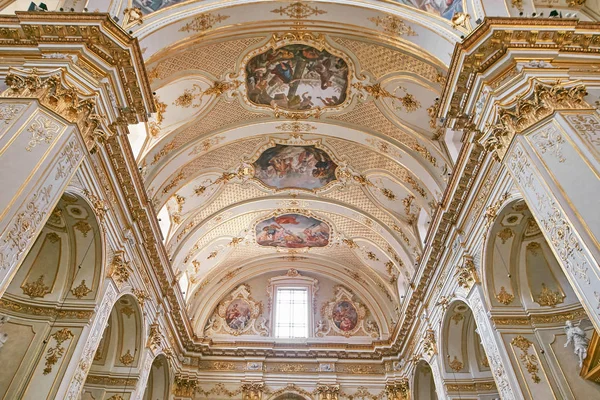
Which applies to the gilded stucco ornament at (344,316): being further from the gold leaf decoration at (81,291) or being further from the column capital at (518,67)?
the column capital at (518,67)

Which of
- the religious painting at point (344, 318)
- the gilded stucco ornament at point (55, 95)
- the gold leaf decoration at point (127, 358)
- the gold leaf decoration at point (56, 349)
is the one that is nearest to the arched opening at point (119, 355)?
the gold leaf decoration at point (127, 358)

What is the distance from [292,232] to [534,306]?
1011cm

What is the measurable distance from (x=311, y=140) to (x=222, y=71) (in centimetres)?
342

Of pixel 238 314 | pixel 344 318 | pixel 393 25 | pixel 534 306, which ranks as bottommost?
pixel 534 306

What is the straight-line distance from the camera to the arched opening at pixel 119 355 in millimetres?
10695

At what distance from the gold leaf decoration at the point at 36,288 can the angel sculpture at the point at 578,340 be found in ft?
32.2

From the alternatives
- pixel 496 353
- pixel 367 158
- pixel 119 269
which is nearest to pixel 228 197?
pixel 367 158

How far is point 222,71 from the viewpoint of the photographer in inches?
435

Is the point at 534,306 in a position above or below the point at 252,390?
below

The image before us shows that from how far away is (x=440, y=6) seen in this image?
910 centimetres

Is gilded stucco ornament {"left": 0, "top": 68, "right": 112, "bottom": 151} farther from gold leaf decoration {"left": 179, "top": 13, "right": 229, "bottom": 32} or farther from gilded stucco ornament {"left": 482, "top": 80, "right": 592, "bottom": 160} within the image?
gilded stucco ornament {"left": 482, "top": 80, "right": 592, "bottom": 160}

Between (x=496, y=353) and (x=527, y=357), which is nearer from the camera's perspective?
(x=527, y=357)

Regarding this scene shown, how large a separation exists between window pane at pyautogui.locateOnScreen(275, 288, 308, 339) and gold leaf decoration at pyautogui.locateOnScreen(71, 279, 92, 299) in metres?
10.5

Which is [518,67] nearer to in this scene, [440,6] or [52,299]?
[440,6]
